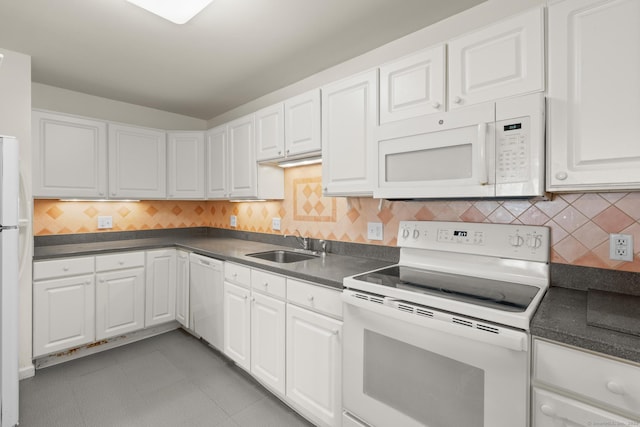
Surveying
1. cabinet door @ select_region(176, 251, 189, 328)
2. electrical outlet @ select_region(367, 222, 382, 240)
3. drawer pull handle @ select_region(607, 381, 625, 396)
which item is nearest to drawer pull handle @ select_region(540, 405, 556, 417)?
drawer pull handle @ select_region(607, 381, 625, 396)

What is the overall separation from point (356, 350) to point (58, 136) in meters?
2.92

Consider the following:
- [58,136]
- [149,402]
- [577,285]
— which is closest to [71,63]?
[58,136]

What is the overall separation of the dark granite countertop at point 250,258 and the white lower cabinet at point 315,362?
84 mm

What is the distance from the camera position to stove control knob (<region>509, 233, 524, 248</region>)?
1556 millimetres

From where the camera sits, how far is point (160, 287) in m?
3.01

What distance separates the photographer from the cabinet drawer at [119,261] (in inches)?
105

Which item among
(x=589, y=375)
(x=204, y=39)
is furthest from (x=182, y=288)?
(x=589, y=375)

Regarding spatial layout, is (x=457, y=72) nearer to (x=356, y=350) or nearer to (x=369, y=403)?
(x=356, y=350)

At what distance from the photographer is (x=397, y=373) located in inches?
54.5

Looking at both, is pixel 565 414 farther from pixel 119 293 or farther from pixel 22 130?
pixel 22 130

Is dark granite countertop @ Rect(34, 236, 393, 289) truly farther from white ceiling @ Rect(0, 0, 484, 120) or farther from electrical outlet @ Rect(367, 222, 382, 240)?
white ceiling @ Rect(0, 0, 484, 120)

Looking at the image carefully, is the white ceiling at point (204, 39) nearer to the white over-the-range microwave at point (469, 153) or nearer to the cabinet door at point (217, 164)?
the cabinet door at point (217, 164)

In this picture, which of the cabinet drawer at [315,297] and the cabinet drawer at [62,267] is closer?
the cabinet drawer at [315,297]

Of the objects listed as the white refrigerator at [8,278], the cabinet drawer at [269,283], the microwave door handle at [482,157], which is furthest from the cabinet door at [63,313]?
the microwave door handle at [482,157]
